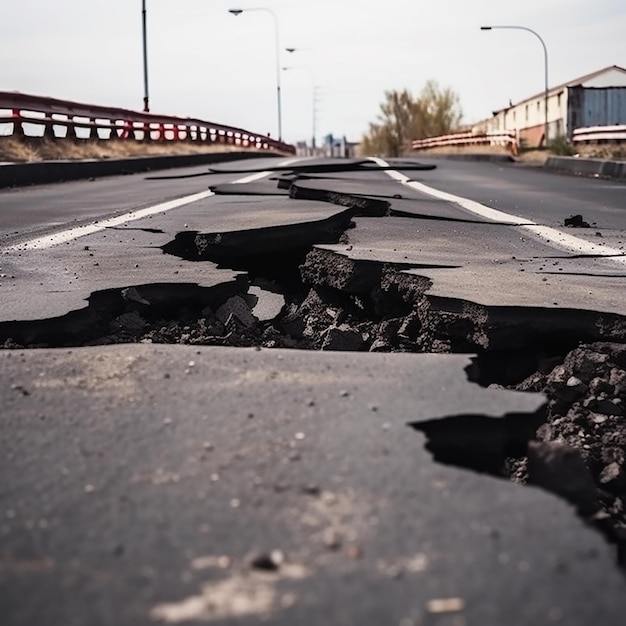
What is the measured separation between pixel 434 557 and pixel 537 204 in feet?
26.0

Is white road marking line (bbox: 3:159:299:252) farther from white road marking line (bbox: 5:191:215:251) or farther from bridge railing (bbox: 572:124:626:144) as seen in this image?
bridge railing (bbox: 572:124:626:144)

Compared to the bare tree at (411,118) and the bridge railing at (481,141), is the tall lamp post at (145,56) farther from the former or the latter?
the bare tree at (411,118)

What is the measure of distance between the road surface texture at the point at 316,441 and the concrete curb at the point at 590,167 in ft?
39.2

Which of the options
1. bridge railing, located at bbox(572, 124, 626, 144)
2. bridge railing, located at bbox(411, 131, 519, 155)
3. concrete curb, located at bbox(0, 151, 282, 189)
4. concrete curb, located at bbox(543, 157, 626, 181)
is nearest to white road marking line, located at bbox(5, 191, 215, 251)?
concrete curb, located at bbox(0, 151, 282, 189)

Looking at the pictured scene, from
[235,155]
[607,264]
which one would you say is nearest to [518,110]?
[235,155]

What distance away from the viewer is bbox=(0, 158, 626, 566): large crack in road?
1.89 m

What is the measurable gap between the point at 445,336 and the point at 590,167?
15.7 metres

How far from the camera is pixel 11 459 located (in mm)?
1806

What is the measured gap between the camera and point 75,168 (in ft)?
51.7

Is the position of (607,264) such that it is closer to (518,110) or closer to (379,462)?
(379,462)

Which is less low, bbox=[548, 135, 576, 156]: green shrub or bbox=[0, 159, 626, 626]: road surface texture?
bbox=[548, 135, 576, 156]: green shrub

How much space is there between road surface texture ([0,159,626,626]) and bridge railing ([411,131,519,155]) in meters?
28.9

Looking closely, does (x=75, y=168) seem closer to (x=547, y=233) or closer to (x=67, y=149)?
(x=67, y=149)

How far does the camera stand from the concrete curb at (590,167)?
52.3ft
